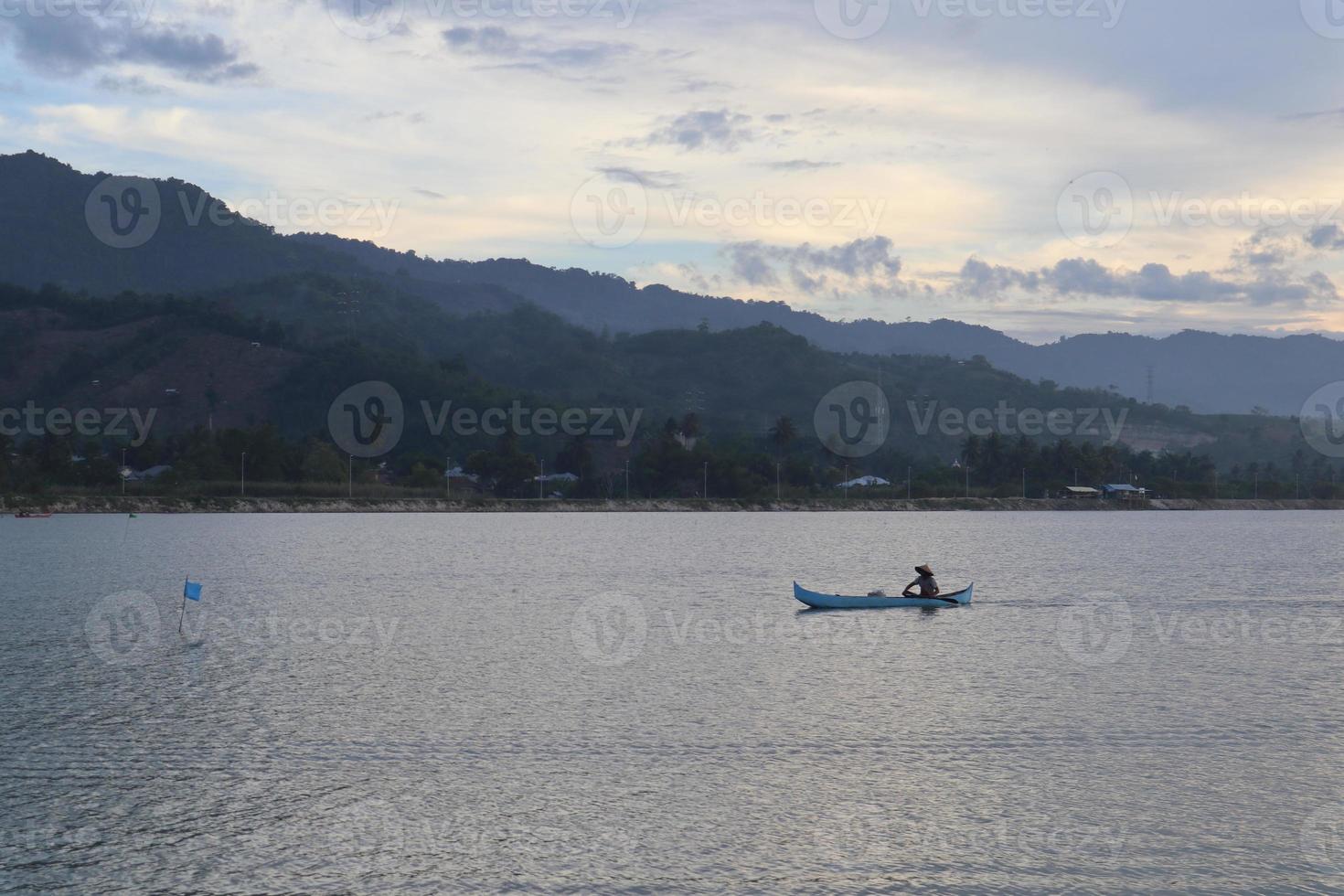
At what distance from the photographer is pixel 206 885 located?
20.8 meters

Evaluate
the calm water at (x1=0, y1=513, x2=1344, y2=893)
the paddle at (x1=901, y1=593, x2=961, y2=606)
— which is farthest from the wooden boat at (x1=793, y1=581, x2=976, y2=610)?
the calm water at (x1=0, y1=513, x2=1344, y2=893)

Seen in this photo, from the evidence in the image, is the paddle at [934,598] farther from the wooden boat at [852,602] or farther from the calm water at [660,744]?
the calm water at [660,744]

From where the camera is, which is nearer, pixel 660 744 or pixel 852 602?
pixel 660 744

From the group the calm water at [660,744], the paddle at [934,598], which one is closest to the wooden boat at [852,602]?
the paddle at [934,598]

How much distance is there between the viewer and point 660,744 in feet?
103

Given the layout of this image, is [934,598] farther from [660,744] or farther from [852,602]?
[660,744]

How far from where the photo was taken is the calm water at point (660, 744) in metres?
22.2

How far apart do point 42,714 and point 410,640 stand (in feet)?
62.5

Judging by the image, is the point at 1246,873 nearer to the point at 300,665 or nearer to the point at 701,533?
the point at 300,665

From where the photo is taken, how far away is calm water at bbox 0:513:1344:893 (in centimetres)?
2217

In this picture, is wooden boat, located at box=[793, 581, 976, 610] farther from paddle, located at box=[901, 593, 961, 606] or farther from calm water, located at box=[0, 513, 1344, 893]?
calm water, located at box=[0, 513, 1344, 893]

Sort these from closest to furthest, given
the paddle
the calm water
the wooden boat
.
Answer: the calm water < the wooden boat < the paddle

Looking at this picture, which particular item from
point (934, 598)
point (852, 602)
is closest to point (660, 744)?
point (852, 602)

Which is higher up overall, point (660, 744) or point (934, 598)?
point (934, 598)
